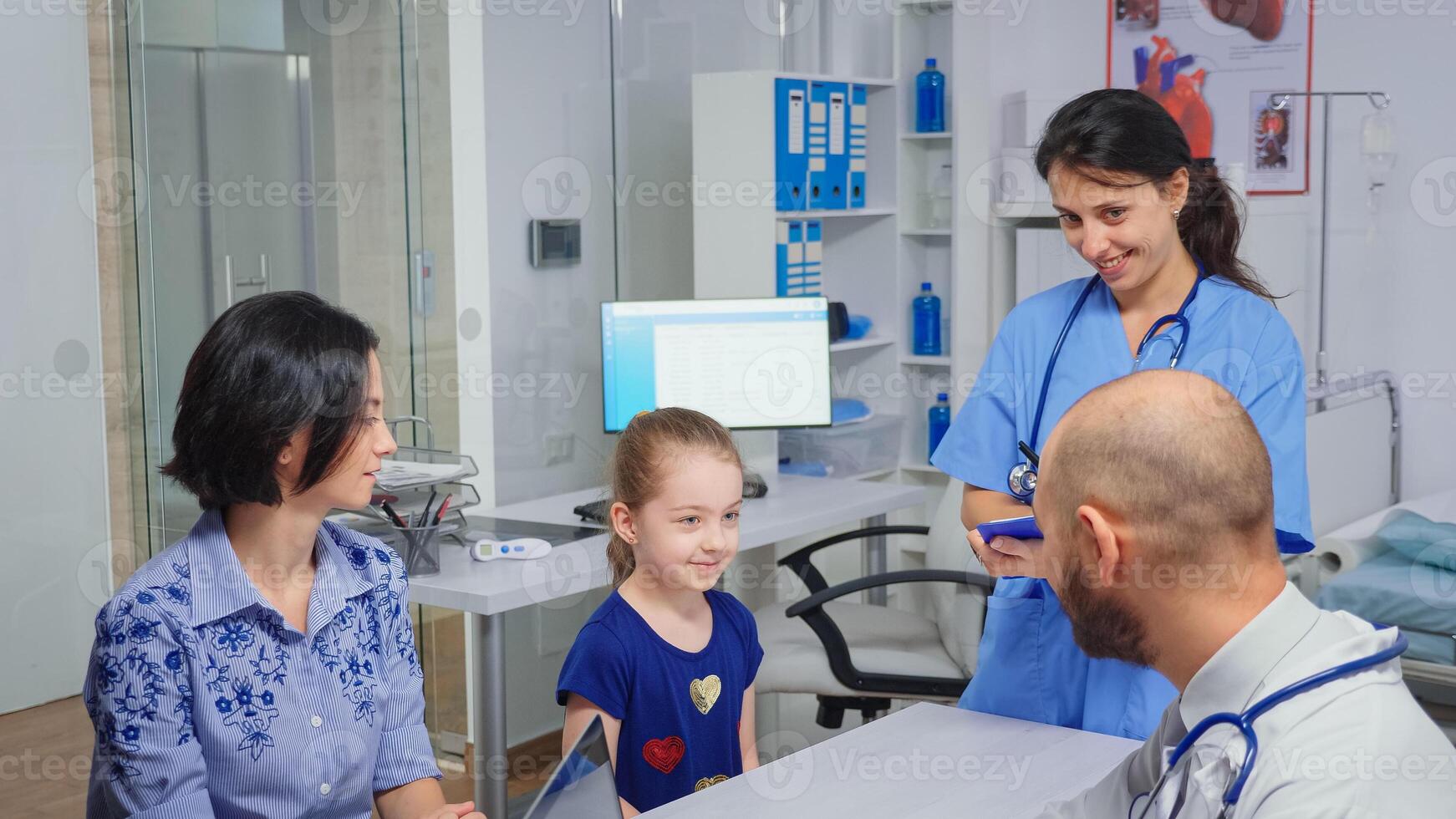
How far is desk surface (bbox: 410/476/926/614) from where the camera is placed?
100 inches

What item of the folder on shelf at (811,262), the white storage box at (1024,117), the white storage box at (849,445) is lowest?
the white storage box at (849,445)

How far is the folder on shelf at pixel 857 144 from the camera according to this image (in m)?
4.09

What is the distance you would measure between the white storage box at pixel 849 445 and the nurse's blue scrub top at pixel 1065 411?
2.06m

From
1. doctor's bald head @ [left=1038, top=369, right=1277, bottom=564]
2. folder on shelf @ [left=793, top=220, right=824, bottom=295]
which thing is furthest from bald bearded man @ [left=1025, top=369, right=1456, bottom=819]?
folder on shelf @ [left=793, top=220, right=824, bottom=295]

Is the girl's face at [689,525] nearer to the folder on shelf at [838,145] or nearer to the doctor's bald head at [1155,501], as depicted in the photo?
the doctor's bald head at [1155,501]

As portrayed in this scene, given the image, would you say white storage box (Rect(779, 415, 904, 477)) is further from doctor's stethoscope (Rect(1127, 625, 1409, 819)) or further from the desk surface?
doctor's stethoscope (Rect(1127, 625, 1409, 819))

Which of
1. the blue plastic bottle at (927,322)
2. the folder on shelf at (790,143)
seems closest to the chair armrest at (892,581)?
the folder on shelf at (790,143)

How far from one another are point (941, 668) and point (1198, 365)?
1.35 meters

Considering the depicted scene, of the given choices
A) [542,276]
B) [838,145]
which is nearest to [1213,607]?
[542,276]

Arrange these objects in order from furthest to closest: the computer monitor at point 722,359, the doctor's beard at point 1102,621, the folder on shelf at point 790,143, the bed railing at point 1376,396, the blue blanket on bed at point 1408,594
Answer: the bed railing at point 1376,396
the folder on shelf at point 790,143
the computer monitor at point 722,359
the blue blanket on bed at point 1408,594
the doctor's beard at point 1102,621

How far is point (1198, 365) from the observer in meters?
1.72

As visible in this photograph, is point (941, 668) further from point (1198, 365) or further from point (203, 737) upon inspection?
point (203, 737)

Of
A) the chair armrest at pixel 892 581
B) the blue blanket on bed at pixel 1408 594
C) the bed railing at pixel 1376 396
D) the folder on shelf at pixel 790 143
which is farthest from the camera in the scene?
the bed railing at pixel 1376 396

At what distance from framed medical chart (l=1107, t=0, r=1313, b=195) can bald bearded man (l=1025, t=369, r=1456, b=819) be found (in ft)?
10.4
